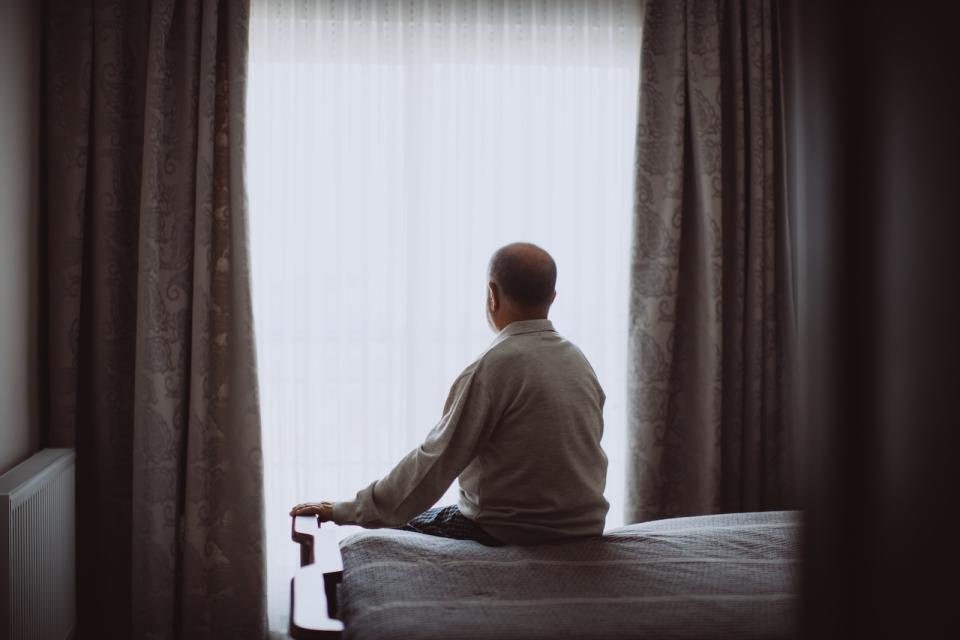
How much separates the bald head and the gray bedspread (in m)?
0.56

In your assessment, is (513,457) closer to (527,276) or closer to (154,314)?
(527,276)

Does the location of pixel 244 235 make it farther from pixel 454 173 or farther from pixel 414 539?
pixel 414 539

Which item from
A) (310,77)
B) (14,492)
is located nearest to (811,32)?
(14,492)

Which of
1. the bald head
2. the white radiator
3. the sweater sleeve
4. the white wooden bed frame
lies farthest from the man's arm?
the white radiator

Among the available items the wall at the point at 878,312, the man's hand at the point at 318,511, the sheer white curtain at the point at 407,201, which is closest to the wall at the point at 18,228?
the sheer white curtain at the point at 407,201

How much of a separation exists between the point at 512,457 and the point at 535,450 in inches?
2.1

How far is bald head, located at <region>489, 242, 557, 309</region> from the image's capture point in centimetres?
183

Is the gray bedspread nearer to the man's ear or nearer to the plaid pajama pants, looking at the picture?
the plaid pajama pants

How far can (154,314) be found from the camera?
8.31 feet

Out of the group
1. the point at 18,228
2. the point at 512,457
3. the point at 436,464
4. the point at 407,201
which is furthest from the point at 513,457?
the point at 18,228

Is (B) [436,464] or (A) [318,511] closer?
(B) [436,464]

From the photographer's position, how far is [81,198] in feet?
8.33

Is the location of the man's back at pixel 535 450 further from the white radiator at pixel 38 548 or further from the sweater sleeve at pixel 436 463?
the white radiator at pixel 38 548

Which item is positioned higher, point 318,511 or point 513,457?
A: point 513,457
